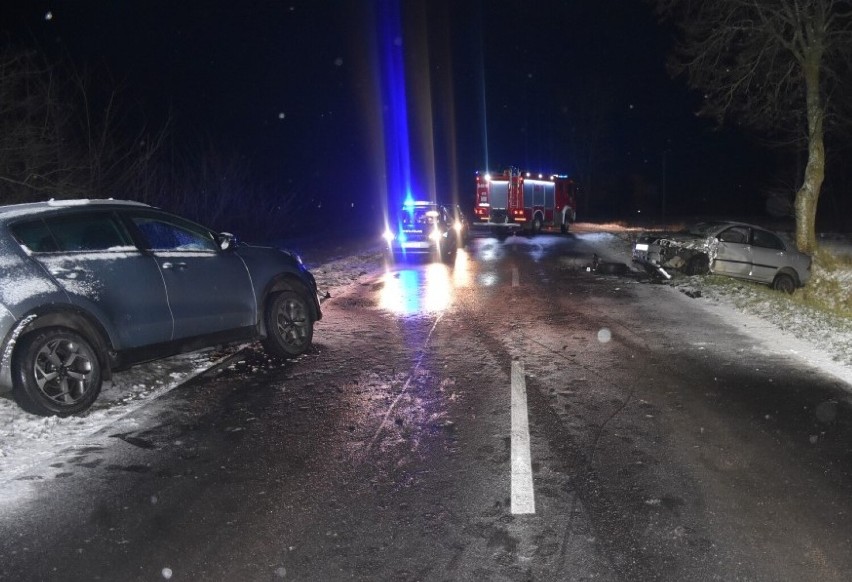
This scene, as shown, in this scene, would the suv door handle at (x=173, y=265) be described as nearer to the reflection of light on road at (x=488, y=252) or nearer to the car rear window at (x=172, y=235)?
the car rear window at (x=172, y=235)

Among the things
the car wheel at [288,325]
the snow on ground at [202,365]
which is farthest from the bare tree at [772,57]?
the car wheel at [288,325]

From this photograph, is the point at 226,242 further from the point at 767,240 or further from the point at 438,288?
the point at 767,240

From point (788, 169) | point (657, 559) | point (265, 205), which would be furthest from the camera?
point (788, 169)

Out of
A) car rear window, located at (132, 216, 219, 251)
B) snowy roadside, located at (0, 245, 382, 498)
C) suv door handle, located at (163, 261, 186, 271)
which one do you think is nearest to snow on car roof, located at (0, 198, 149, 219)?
car rear window, located at (132, 216, 219, 251)

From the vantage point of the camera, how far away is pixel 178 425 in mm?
5859

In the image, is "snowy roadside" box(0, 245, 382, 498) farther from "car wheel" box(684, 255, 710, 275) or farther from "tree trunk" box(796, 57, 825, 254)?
"tree trunk" box(796, 57, 825, 254)

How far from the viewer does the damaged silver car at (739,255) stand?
15.1 meters

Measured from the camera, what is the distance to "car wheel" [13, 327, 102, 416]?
18.5ft

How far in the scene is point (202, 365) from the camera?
7996mm

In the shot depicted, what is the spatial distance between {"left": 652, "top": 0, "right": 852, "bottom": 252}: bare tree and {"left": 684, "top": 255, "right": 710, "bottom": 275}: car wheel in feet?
19.1

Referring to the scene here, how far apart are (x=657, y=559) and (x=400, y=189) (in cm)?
6816

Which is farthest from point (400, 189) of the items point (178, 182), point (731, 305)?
point (731, 305)

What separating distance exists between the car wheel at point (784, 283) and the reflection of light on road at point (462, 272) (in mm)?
7098

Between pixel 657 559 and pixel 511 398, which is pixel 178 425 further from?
pixel 657 559
